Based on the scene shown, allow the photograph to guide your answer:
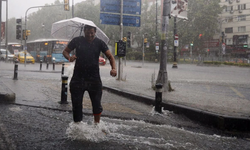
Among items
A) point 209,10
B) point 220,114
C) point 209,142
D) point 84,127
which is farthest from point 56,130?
point 209,10

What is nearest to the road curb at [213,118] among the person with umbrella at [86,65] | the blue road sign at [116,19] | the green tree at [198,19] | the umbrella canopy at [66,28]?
the person with umbrella at [86,65]

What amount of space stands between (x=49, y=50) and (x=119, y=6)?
84.0ft

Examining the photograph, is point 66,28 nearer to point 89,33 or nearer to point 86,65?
point 89,33

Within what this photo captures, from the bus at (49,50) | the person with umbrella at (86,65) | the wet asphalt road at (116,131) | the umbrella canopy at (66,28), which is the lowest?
the wet asphalt road at (116,131)

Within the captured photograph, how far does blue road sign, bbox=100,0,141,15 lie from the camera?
12.5 metres

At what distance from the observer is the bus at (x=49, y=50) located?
35.5 meters

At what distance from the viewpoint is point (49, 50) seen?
120 feet

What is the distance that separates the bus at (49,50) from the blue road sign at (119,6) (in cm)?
2103

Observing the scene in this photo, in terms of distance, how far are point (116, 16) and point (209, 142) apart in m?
9.37

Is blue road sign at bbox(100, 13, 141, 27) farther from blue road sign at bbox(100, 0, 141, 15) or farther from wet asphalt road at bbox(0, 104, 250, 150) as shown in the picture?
wet asphalt road at bbox(0, 104, 250, 150)

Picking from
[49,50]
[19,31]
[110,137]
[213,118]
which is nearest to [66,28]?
[110,137]

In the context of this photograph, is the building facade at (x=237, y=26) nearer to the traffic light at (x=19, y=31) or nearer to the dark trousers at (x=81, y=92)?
the traffic light at (x=19, y=31)

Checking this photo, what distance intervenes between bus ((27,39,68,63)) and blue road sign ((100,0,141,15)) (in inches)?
828

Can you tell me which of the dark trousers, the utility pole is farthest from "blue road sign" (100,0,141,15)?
the dark trousers
